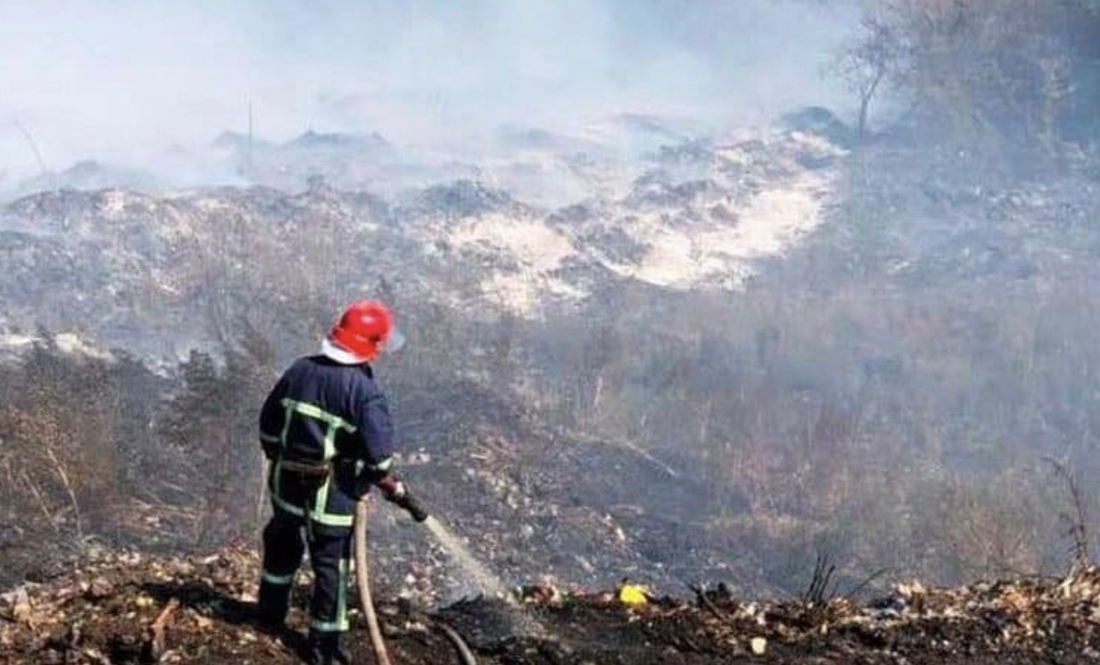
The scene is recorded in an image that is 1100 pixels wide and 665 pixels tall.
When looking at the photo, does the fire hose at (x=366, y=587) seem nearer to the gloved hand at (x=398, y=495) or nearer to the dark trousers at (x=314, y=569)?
the gloved hand at (x=398, y=495)

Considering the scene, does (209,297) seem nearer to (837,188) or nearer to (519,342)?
(519,342)

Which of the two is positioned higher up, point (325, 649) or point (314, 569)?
point (314, 569)

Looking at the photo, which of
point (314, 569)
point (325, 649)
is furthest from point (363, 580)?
point (325, 649)

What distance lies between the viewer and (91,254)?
128 feet

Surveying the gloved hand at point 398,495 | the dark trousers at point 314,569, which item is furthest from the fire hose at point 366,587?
the dark trousers at point 314,569

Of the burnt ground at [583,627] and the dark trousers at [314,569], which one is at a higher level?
the dark trousers at [314,569]

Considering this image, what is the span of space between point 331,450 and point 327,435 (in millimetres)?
67

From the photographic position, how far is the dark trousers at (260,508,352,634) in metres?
5.13

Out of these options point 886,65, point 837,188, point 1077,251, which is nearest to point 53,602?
point 1077,251

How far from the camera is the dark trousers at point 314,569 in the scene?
513 centimetres

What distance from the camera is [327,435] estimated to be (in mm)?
5047

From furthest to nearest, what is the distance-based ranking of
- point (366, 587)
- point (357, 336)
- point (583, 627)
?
point (583, 627) < point (357, 336) < point (366, 587)

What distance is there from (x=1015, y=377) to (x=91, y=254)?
29.6 m

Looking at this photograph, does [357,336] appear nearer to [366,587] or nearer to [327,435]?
[327,435]
